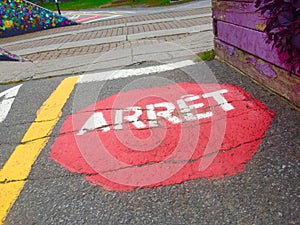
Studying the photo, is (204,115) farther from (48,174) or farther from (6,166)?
(6,166)

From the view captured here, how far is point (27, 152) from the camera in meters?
2.66

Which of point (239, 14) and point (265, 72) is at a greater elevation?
point (239, 14)

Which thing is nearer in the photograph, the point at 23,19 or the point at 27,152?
the point at 27,152

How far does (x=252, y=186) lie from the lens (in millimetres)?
1927

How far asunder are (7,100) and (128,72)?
1.76 m

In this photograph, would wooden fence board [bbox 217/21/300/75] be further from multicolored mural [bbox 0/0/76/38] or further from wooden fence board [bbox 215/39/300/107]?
multicolored mural [bbox 0/0/76/38]

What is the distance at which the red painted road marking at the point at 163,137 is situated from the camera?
2180 mm

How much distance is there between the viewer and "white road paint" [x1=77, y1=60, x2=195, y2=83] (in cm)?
437

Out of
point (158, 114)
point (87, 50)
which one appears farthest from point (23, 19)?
point (158, 114)

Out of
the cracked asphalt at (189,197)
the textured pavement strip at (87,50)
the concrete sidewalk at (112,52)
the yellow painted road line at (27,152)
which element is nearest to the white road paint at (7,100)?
the yellow painted road line at (27,152)

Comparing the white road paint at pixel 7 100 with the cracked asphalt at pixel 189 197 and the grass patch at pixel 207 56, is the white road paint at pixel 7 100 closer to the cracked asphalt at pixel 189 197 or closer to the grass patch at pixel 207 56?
the cracked asphalt at pixel 189 197

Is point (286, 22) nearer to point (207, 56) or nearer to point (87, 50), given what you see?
point (207, 56)

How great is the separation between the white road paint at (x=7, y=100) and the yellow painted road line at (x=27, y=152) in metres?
0.44

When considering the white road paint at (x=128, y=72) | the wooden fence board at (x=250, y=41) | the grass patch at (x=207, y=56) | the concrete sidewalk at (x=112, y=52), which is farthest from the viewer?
the concrete sidewalk at (x=112, y=52)
